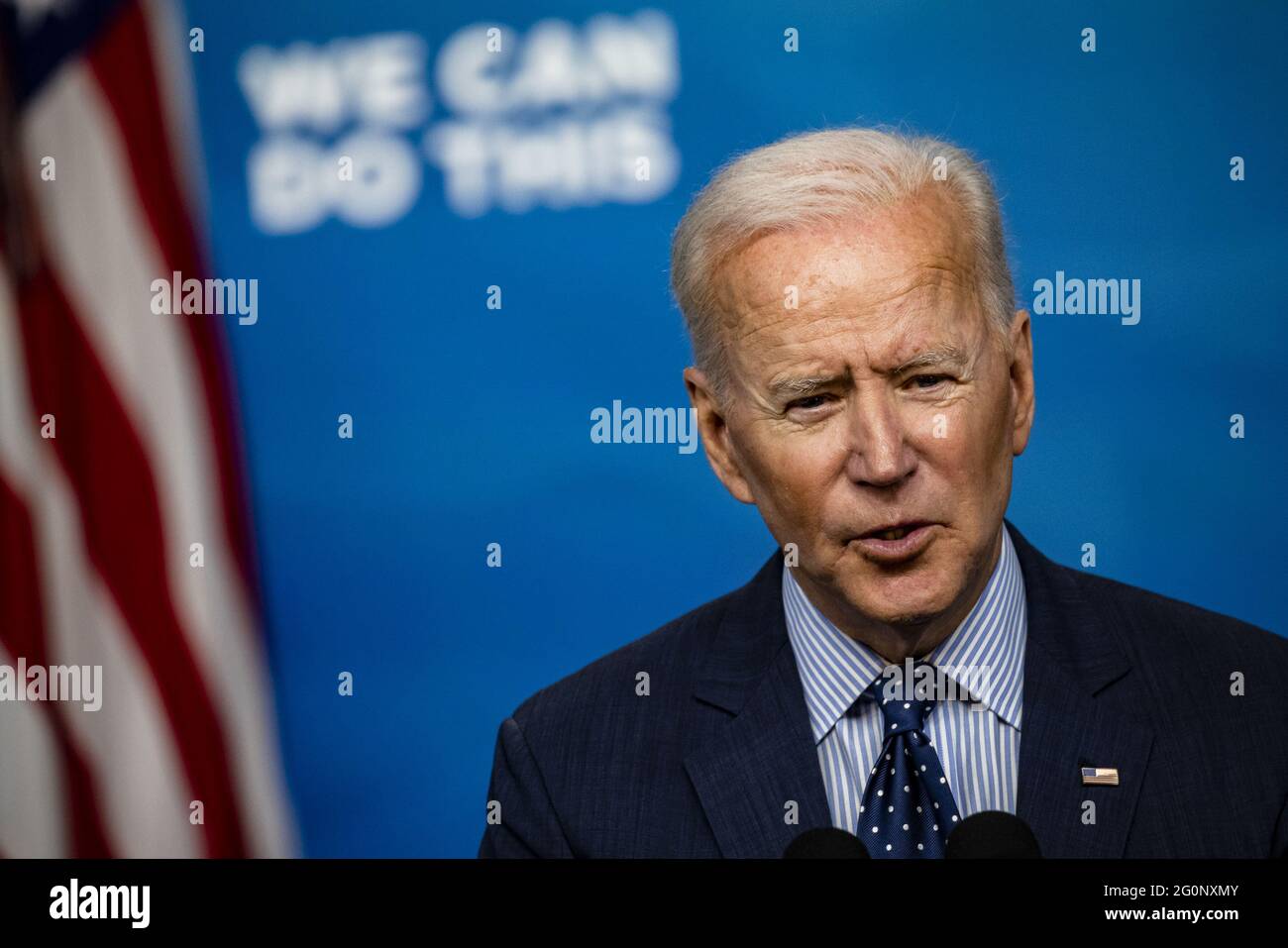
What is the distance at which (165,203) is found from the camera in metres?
3.05

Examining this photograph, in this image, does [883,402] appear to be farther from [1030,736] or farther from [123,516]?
[123,516]

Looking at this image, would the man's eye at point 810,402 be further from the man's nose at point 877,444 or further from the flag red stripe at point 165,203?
the flag red stripe at point 165,203

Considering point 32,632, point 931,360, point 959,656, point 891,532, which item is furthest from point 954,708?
point 32,632

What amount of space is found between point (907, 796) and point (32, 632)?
6.86 feet

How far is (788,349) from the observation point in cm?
204

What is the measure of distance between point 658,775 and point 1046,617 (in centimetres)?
65

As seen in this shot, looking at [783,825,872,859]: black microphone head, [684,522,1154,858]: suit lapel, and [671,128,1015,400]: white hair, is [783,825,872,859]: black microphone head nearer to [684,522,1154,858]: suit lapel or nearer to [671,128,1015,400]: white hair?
[684,522,1154,858]: suit lapel

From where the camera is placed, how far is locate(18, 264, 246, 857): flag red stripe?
3049 millimetres

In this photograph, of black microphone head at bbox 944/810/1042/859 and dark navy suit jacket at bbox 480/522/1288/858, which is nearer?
black microphone head at bbox 944/810/1042/859

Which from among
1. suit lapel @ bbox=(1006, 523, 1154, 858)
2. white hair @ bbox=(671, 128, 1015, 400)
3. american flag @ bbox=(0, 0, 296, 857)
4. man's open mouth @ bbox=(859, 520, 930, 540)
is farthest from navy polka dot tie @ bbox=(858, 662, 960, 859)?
american flag @ bbox=(0, 0, 296, 857)

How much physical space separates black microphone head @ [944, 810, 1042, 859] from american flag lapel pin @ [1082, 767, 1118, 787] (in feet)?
1.46
